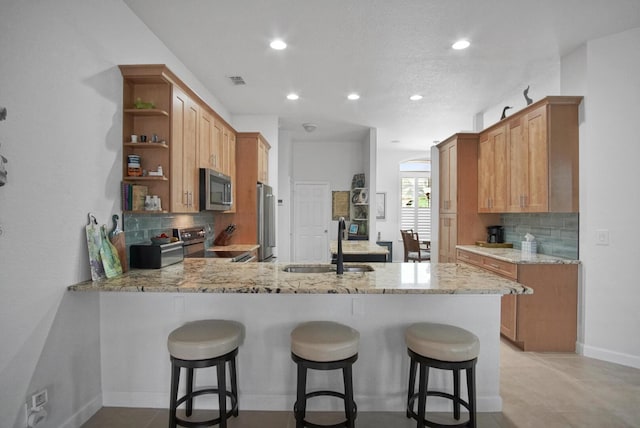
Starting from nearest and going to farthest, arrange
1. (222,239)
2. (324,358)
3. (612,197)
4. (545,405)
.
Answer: (324,358) → (545,405) → (612,197) → (222,239)

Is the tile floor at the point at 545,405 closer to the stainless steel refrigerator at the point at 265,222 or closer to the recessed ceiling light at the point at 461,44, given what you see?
the stainless steel refrigerator at the point at 265,222

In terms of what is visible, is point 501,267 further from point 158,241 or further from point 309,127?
point 309,127

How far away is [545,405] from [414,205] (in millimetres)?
6517

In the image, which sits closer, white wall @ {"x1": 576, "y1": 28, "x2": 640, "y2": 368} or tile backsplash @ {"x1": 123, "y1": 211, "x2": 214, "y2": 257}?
tile backsplash @ {"x1": 123, "y1": 211, "x2": 214, "y2": 257}

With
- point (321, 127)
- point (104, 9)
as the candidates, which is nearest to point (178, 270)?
point (104, 9)

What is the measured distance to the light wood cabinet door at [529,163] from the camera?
333cm

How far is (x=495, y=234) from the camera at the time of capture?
4672 mm

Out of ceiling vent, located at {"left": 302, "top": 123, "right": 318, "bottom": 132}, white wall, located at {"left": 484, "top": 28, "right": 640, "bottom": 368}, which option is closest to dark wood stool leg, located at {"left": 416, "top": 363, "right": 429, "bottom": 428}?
white wall, located at {"left": 484, "top": 28, "right": 640, "bottom": 368}

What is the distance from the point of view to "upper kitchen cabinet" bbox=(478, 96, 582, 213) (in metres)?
3.23

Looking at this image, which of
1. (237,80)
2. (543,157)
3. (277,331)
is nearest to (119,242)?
(277,331)

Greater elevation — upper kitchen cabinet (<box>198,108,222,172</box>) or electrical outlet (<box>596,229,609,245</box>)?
upper kitchen cabinet (<box>198,108,222,172</box>)

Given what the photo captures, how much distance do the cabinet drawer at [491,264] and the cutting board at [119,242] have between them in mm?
3341

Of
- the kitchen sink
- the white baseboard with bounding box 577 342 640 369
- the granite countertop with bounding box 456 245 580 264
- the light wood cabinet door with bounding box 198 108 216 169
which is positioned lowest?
the white baseboard with bounding box 577 342 640 369

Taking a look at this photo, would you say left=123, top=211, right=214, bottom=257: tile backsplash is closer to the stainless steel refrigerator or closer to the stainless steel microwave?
the stainless steel microwave
